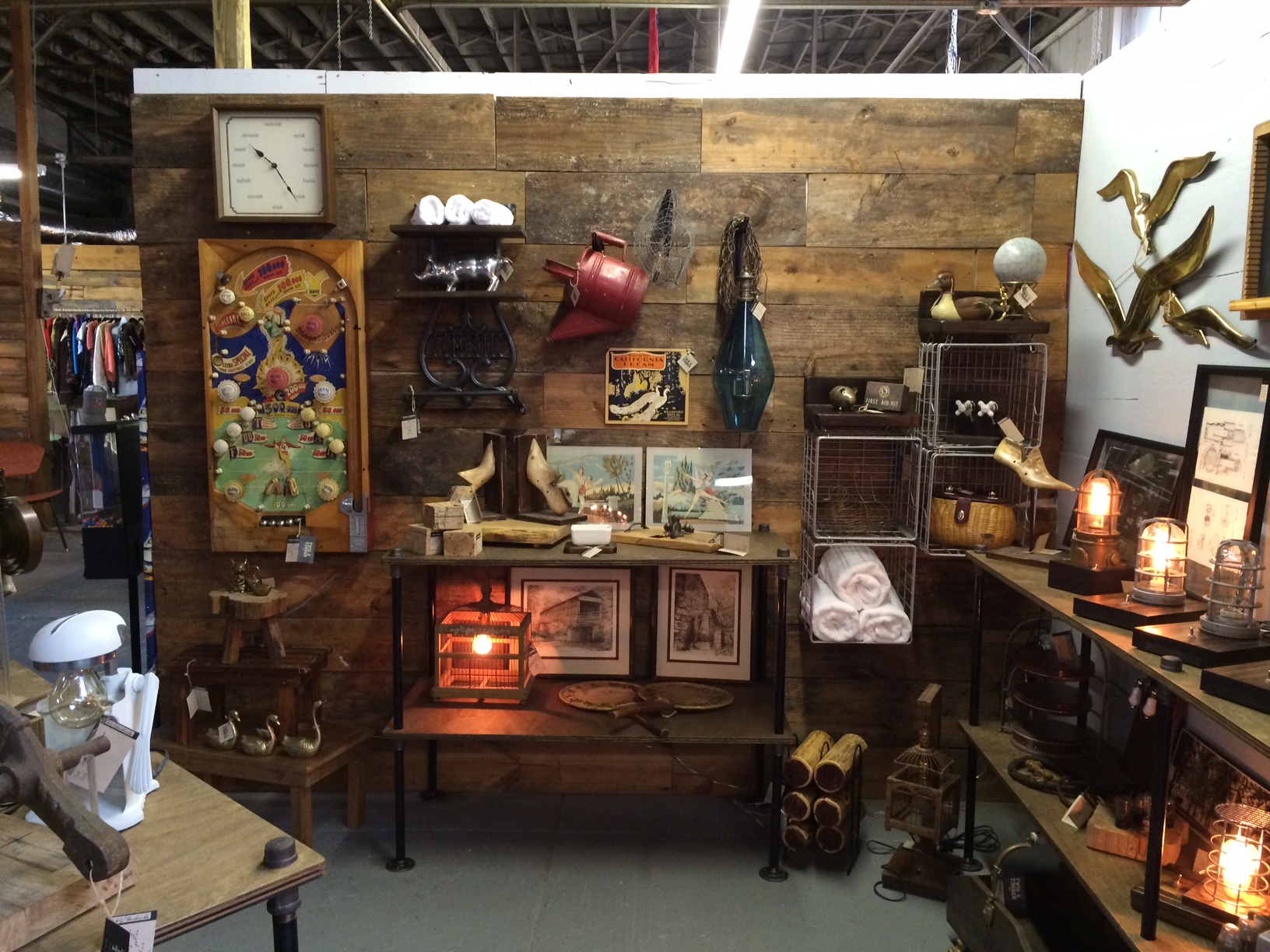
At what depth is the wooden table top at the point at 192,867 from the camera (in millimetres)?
Result: 1374

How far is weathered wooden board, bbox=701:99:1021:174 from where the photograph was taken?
311 centimetres

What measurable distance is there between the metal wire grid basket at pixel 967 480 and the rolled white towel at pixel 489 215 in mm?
1584

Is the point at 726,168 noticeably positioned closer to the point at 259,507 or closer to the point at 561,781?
the point at 259,507

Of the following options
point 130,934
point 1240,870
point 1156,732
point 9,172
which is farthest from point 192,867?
point 9,172

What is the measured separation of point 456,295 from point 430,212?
0.28m

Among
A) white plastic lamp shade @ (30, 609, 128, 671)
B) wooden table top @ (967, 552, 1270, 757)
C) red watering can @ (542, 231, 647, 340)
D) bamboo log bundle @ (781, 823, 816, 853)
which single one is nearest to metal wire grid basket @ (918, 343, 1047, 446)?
wooden table top @ (967, 552, 1270, 757)

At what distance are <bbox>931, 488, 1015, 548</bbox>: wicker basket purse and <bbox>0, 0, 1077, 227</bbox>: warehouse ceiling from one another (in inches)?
125

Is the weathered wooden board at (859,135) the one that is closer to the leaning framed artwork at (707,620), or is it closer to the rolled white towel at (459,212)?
the rolled white towel at (459,212)

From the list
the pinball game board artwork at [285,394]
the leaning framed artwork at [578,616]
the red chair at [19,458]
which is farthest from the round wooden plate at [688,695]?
the red chair at [19,458]

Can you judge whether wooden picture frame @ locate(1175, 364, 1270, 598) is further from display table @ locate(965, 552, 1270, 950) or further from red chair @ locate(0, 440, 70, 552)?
red chair @ locate(0, 440, 70, 552)

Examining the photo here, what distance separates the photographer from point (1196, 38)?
2408 mm

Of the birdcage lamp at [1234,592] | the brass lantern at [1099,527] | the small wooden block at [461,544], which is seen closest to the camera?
the birdcage lamp at [1234,592]

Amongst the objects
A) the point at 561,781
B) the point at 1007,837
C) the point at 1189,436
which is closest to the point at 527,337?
the point at 561,781

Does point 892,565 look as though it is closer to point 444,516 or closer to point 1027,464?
point 1027,464
